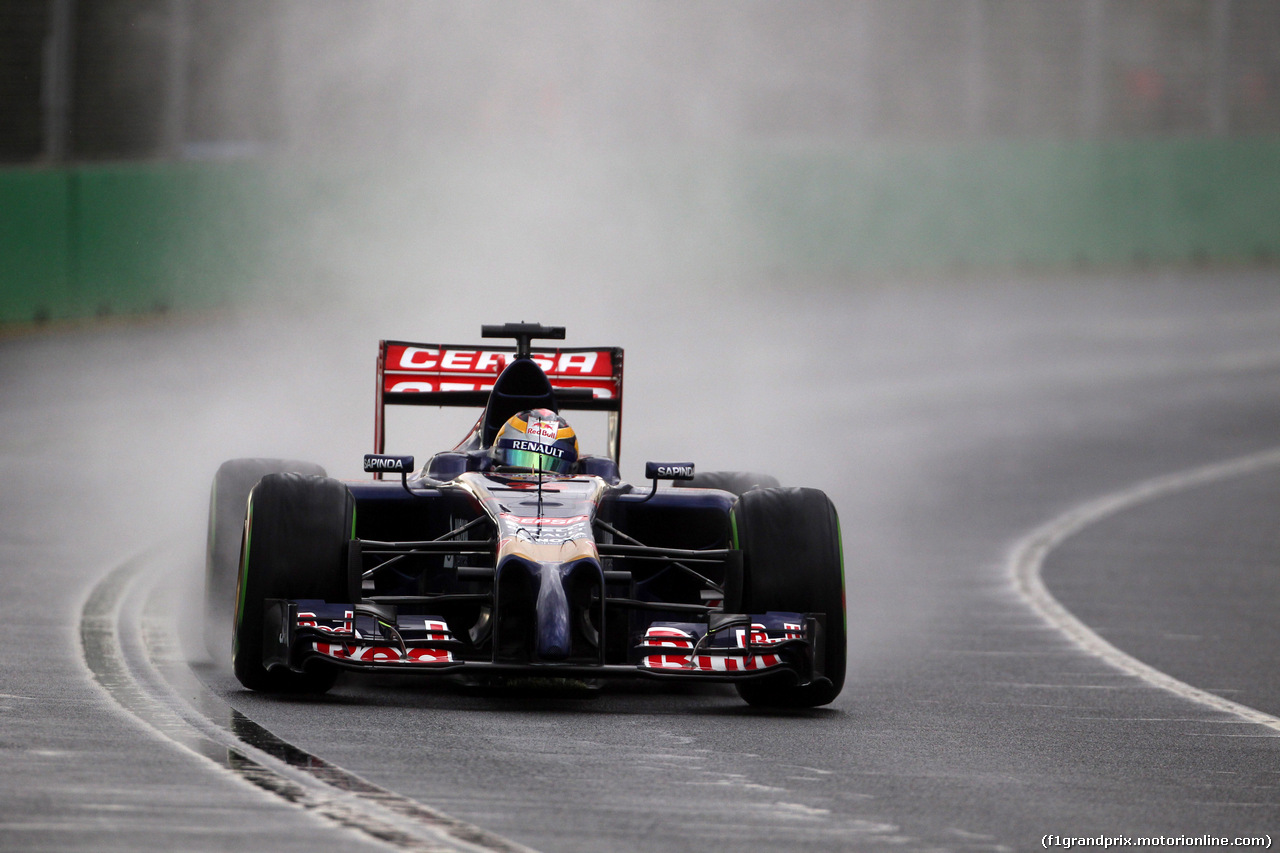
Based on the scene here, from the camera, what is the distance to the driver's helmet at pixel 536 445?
11.4 metres

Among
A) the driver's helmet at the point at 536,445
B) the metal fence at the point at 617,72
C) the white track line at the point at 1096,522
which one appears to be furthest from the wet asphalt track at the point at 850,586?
the metal fence at the point at 617,72

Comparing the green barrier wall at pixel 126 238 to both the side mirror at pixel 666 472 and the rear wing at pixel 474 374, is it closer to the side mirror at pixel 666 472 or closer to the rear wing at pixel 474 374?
the rear wing at pixel 474 374

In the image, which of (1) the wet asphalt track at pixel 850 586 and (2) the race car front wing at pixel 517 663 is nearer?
(1) the wet asphalt track at pixel 850 586

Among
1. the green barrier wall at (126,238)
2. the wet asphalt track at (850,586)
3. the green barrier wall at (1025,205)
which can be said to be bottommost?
the wet asphalt track at (850,586)

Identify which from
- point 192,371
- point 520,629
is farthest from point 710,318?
point 520,629

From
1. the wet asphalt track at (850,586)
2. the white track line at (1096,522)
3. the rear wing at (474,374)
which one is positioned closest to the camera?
the wet asphalt track at (850,586)

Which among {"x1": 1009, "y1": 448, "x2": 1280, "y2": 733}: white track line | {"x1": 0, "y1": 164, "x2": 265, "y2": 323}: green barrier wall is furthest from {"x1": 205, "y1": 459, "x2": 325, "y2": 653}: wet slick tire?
{"x1": 0, "y1": 164, "x2": 265, "y2": 323}: green barrier wall

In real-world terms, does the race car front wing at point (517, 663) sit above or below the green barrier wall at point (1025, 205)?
below

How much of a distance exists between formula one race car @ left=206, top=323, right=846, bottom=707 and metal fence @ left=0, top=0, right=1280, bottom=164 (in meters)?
14.2

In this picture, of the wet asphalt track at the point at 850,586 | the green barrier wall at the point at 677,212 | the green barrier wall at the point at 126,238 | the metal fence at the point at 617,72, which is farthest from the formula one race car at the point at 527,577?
the metal fence at the point at 617,72

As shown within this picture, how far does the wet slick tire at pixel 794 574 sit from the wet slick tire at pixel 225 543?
2340 millimetres

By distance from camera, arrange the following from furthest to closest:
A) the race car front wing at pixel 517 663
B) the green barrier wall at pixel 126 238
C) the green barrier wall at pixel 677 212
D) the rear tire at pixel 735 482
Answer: the green barrier wall at pixel 677 212, the green barrier wall at pixel 126 238, the rear tire at pixel 735 482, the race car front wing at pixel 517 663

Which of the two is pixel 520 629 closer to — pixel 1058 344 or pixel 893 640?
pixel 893 640

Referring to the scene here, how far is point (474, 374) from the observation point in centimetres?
1330
